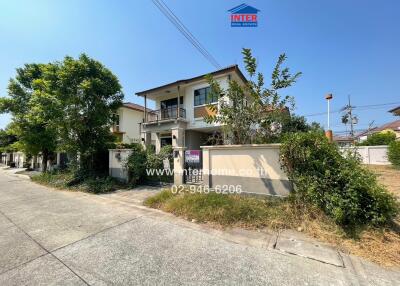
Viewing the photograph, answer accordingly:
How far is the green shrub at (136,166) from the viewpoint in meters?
8.37

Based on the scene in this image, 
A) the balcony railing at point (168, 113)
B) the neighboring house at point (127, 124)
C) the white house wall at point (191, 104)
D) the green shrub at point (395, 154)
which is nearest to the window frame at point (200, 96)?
the white house wall at point (191, 104)

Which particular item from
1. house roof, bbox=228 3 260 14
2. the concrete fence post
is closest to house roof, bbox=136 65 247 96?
house roof, bbox=228 3 260 14

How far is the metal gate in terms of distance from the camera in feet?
23.9

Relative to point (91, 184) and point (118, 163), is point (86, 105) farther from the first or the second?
point (91, 184)

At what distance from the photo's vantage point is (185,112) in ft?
42.1

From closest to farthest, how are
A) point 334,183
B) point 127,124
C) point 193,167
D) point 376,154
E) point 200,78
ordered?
1. point 334,183
2. point 193,167
3. point 200,78
4. point 376,154
5. point 127,124

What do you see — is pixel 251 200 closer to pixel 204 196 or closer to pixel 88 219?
pixel 204 196

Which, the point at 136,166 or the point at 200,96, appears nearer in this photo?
the point at 136,166

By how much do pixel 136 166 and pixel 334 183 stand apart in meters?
7.18

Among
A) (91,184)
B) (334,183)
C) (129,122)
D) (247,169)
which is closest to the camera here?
(334,183)

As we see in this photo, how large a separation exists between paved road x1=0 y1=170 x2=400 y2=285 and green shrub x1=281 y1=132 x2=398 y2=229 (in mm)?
1227

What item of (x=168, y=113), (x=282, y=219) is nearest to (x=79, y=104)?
(x=168, y=113)

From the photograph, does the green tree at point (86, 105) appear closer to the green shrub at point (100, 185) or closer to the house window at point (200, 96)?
the green shrub at point (100, 185)

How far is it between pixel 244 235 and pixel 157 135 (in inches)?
464
